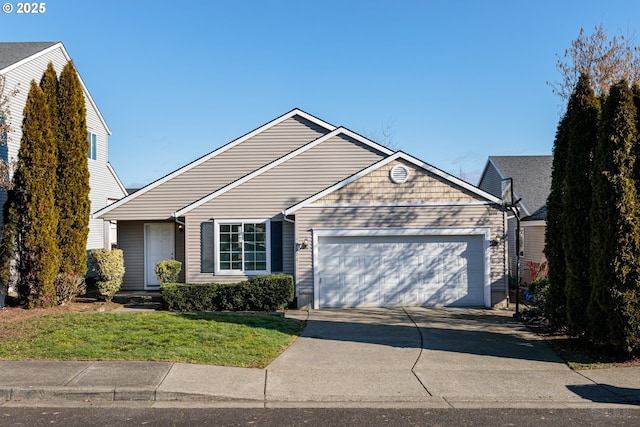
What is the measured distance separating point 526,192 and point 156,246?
652 inches

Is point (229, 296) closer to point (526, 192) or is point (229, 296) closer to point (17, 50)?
point (17, 50)

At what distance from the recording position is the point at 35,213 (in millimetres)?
13711

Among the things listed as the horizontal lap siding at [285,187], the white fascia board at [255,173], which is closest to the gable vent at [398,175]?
the horizontal lap siding at [285,187]

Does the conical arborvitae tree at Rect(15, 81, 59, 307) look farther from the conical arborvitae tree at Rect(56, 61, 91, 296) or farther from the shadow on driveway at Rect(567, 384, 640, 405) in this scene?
the shadow on driveway at Rect(567, 384, 640, 405)

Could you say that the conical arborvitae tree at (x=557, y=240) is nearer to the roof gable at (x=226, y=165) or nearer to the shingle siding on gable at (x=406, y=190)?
the shingle siding on gable at (x=406, y=190)

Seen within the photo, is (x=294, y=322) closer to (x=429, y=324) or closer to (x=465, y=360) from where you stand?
(x=429, y=324)

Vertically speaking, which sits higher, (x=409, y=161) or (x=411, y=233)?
(x=409, y=161)

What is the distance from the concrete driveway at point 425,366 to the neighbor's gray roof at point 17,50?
1372 cm

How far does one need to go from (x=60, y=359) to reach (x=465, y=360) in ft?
22.0

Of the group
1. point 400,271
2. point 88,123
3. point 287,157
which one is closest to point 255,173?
point 287,157

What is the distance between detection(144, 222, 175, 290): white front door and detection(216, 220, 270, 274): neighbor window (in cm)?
328

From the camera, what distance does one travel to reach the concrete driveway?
24.4ft

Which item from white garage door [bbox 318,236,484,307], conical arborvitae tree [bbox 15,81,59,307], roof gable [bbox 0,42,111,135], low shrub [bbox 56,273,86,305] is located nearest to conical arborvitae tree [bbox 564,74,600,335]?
white garage door [bbox 318,236,484,307]

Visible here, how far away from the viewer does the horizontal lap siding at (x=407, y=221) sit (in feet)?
49.2
